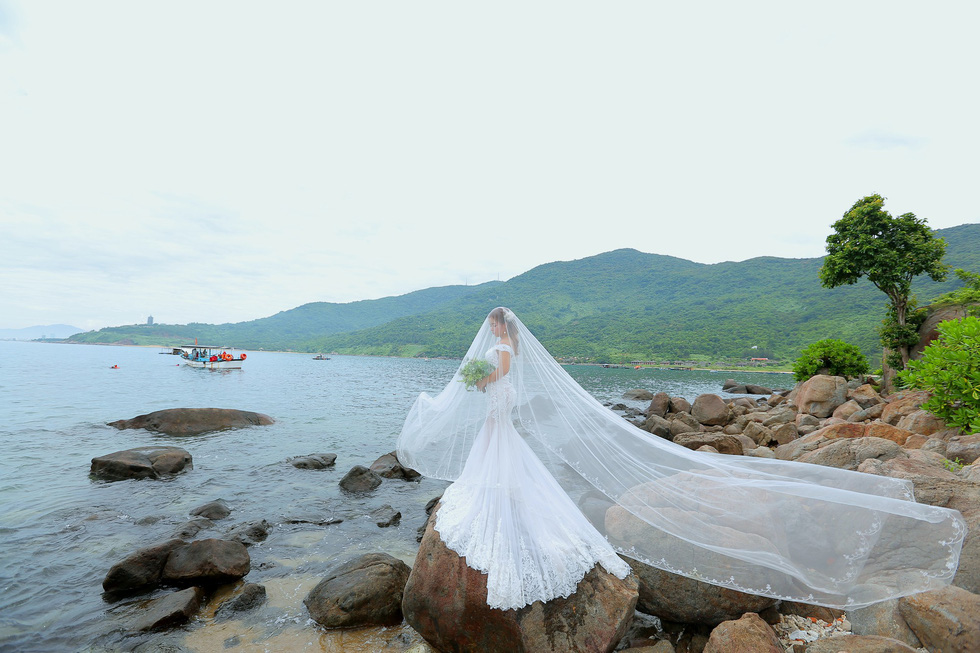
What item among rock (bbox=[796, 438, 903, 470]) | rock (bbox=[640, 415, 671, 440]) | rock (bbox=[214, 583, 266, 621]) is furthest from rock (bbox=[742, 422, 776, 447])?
rock (bbox=[214, 583, 266, 621])

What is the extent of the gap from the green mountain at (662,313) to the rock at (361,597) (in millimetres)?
72179

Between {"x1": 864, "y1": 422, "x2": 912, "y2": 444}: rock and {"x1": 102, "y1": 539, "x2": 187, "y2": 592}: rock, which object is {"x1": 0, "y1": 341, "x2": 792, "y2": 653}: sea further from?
{"x1": 864, "y1": 422, "x2": 912, "y2": 444}: rock

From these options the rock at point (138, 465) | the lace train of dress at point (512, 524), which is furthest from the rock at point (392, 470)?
the lace train of dress at point (512, 524)

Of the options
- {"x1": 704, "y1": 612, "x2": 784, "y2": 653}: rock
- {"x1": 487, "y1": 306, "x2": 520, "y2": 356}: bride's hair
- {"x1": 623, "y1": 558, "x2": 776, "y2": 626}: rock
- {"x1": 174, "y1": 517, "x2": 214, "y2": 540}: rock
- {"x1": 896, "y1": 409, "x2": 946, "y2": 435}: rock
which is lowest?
{"x1": 174, "y1": 517, "x2": 214, "y2": 540}: rock

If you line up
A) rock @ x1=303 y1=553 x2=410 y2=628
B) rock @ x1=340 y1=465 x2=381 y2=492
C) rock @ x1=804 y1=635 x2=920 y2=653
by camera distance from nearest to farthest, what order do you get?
rock @ x1=804 y1=635 x2=920 y2=653 < rock @ x1=303 y1=553 x2=410 y2=628 < rock @ x1=340 y1=465 x2=381 y2=492

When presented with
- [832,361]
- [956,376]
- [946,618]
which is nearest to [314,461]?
[946,618]

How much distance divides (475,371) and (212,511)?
323 inches

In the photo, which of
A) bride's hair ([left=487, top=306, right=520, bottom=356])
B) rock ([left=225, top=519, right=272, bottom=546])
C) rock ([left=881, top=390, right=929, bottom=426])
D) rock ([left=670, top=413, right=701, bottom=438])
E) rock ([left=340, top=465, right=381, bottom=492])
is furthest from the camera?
rock ([left=670, top=413, right=701, bottom=438])

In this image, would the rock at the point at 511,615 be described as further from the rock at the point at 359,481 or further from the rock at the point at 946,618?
the rock at the point at 359,481

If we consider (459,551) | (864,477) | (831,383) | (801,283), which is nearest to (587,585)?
(459,551)

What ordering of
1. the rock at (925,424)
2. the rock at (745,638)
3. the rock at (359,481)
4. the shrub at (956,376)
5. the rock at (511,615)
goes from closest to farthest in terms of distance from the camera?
the rock at (745,638) → the rock at (511,615) → the shrub at (956,376) → the rock at (925,424) → the rock at (359,481)

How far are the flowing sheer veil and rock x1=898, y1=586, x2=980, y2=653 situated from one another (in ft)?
0.62

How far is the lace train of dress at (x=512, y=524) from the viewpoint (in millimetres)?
4492

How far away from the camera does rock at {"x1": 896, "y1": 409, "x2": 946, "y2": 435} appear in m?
9.38
